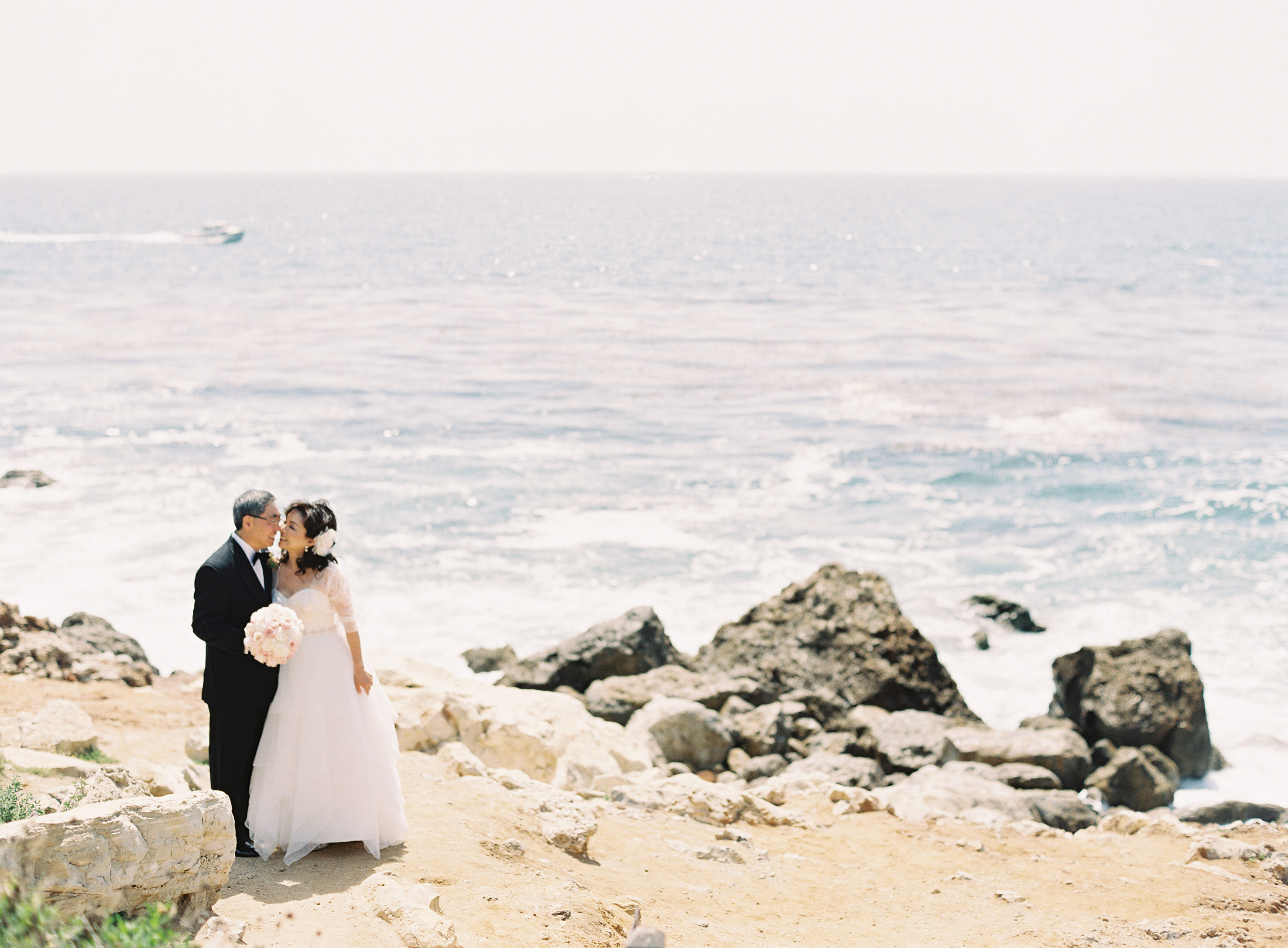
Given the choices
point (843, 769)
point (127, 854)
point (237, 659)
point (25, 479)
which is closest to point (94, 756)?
point (237, 659)

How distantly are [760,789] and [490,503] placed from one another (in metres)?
14.2

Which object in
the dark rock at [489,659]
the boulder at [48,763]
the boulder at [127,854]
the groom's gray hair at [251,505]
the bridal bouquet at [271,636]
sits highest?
the groom's gray hair at [251,505]

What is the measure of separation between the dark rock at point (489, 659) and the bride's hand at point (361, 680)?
8.83 metres

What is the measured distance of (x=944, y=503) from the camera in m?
24.1

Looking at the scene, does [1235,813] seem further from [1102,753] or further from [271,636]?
[271,636]

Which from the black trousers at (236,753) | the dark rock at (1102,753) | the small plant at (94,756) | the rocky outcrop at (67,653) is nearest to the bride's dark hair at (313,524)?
the black trousers at (236,753)

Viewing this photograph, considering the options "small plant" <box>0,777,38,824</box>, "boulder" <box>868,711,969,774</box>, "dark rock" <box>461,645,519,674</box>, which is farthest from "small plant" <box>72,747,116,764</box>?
"boulder" <box>868,711,969,774</box>

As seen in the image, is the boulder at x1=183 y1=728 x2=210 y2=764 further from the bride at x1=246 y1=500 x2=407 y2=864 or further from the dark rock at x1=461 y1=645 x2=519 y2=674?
the dark rock at x1=461 y1=645 x2=519 y2=674

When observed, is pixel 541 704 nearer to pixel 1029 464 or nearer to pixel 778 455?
pixel 778 455

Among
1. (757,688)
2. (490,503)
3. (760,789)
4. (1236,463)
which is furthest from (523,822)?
(1236,463)

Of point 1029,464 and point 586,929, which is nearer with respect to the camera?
point 586,929

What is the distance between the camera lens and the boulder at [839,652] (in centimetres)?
1480

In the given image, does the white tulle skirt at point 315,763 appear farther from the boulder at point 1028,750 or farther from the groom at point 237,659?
the boulder at point 1028,750

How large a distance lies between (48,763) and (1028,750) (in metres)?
10.1
